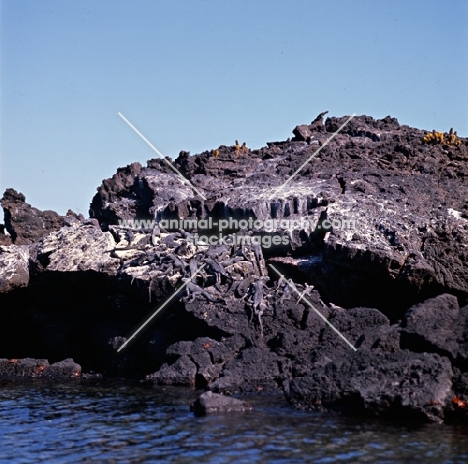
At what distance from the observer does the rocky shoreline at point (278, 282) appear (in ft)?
53.5

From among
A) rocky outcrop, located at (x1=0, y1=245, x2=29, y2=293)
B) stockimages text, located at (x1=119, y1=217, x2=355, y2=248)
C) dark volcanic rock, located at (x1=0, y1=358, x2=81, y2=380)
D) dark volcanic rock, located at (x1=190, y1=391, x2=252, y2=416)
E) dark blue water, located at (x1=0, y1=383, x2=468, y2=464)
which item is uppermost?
stockimages text, located at (x1=119, y1=217, x2=355, y2=248)

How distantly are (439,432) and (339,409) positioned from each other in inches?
97.8

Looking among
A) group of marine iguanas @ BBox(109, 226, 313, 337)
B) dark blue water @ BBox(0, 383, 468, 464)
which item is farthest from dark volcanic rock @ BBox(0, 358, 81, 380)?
dark blue water @ BBox(0, 383, 468, 464)

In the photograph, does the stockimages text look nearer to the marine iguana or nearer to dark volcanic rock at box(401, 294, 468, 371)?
the marine iguana

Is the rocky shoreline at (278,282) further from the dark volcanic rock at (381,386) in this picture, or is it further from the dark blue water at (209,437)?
the dark blue water at (209,437)

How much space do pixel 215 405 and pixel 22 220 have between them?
67.8 ft

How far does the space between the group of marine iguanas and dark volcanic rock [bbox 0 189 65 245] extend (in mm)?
9164

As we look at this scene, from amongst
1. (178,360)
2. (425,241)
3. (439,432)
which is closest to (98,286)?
(178,360)

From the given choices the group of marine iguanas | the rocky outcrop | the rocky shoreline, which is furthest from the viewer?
the rocky outcrop

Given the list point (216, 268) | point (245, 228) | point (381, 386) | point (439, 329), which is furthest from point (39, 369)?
point (439, 329)

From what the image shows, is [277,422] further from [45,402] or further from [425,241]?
[425,241]

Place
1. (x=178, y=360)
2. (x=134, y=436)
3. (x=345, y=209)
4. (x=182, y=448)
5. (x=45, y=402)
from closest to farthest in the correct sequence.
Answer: (x=182, y=448) → (x=134, y=436) → (x=45, y=402) → (x=178, y=360) → (x=345, y=209)

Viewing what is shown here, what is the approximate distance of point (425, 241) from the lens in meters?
21.9

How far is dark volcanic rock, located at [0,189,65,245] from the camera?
33562 millimetres
